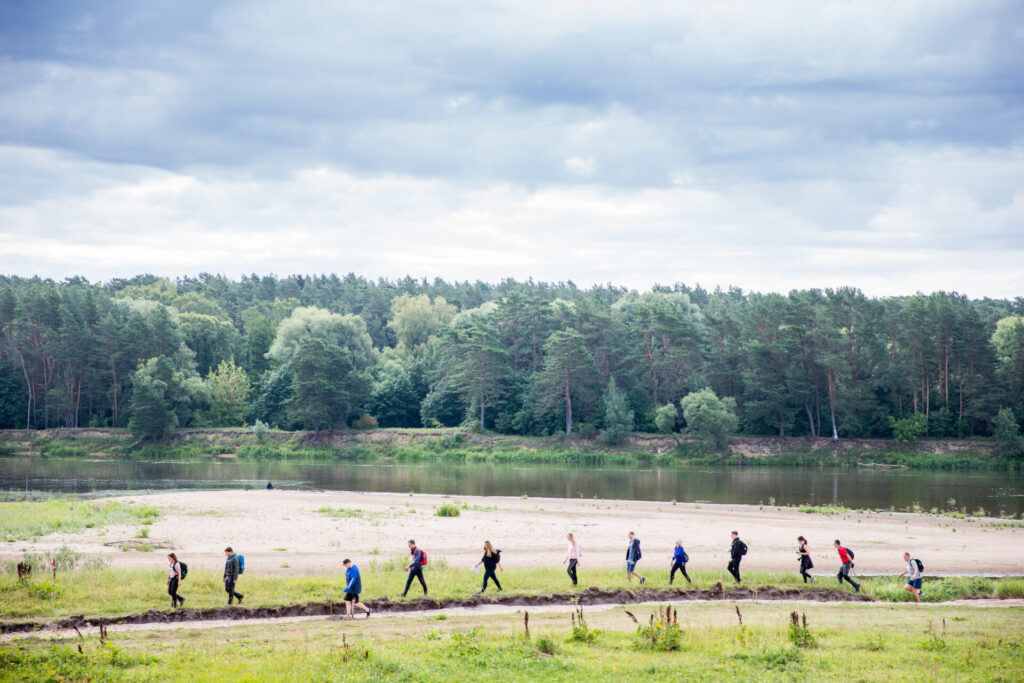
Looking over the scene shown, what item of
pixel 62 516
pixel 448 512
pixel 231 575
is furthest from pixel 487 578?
pixel 62 516

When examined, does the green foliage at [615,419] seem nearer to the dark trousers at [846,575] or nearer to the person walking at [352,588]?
the dark trousers at [846,575]

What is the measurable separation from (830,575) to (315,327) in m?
104

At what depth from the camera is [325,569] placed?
98.4ft

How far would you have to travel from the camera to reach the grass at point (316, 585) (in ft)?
76.8

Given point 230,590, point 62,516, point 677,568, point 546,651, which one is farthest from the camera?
point 62,516

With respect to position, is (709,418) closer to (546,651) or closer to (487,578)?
(487,578)

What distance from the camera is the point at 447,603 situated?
24922 mm

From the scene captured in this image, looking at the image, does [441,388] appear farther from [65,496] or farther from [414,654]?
[414,654]

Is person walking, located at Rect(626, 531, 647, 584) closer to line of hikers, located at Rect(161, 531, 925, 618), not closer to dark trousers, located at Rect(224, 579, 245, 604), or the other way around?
line of hikers, located at Rect(161, 531, 925, 618)

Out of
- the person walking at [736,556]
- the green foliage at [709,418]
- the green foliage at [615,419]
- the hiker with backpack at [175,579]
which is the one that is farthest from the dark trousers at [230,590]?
the green foliage at [615,419]

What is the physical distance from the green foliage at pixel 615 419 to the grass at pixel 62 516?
2352 inches

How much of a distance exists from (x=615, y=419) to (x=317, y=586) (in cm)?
7397

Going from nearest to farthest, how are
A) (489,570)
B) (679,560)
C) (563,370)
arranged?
(489,570)
(679,560)
(563,370)

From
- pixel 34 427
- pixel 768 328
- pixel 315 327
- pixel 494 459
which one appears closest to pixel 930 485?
pixel 768 328
